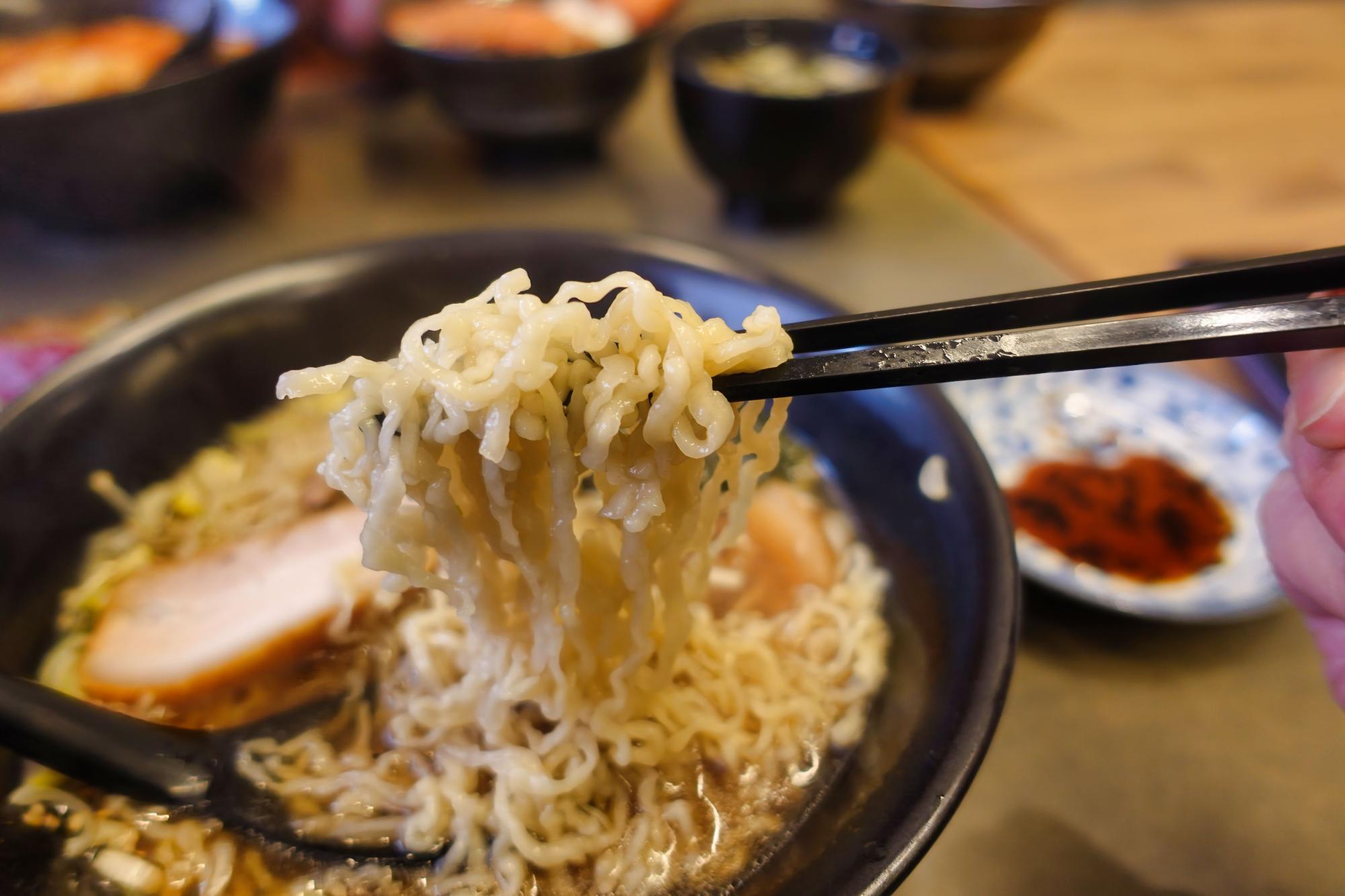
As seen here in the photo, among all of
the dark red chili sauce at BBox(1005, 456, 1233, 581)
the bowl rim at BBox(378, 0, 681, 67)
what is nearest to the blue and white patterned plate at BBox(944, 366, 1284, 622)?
the dark red chili sauce at BBox(1005, 456, 1233, 581)

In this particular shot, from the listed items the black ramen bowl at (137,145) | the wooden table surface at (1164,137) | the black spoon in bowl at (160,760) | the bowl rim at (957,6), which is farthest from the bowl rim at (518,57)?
the black spoon in bowl at (160,760)

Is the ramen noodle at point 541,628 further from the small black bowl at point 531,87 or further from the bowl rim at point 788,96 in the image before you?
the small black bowl at point 531,87

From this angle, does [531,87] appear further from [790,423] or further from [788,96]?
[790,423]

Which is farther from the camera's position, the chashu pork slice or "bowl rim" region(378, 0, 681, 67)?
"bowl rim" region(378, 0, 681, 67)

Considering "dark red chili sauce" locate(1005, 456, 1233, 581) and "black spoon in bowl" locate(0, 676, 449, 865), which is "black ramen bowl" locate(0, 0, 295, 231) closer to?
"black spoon in bowl" locate(0, 676, 449, 865)

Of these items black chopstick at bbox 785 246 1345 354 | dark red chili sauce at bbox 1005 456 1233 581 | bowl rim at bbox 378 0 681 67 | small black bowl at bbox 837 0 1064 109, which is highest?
bowl rim at bbox 378 0 681 67

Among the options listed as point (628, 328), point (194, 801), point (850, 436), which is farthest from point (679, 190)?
point (194, 801)

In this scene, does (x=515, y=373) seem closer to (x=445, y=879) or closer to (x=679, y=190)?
(x=445, y=879)

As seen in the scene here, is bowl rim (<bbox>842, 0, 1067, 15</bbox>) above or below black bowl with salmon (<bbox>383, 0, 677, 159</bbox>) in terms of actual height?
below
